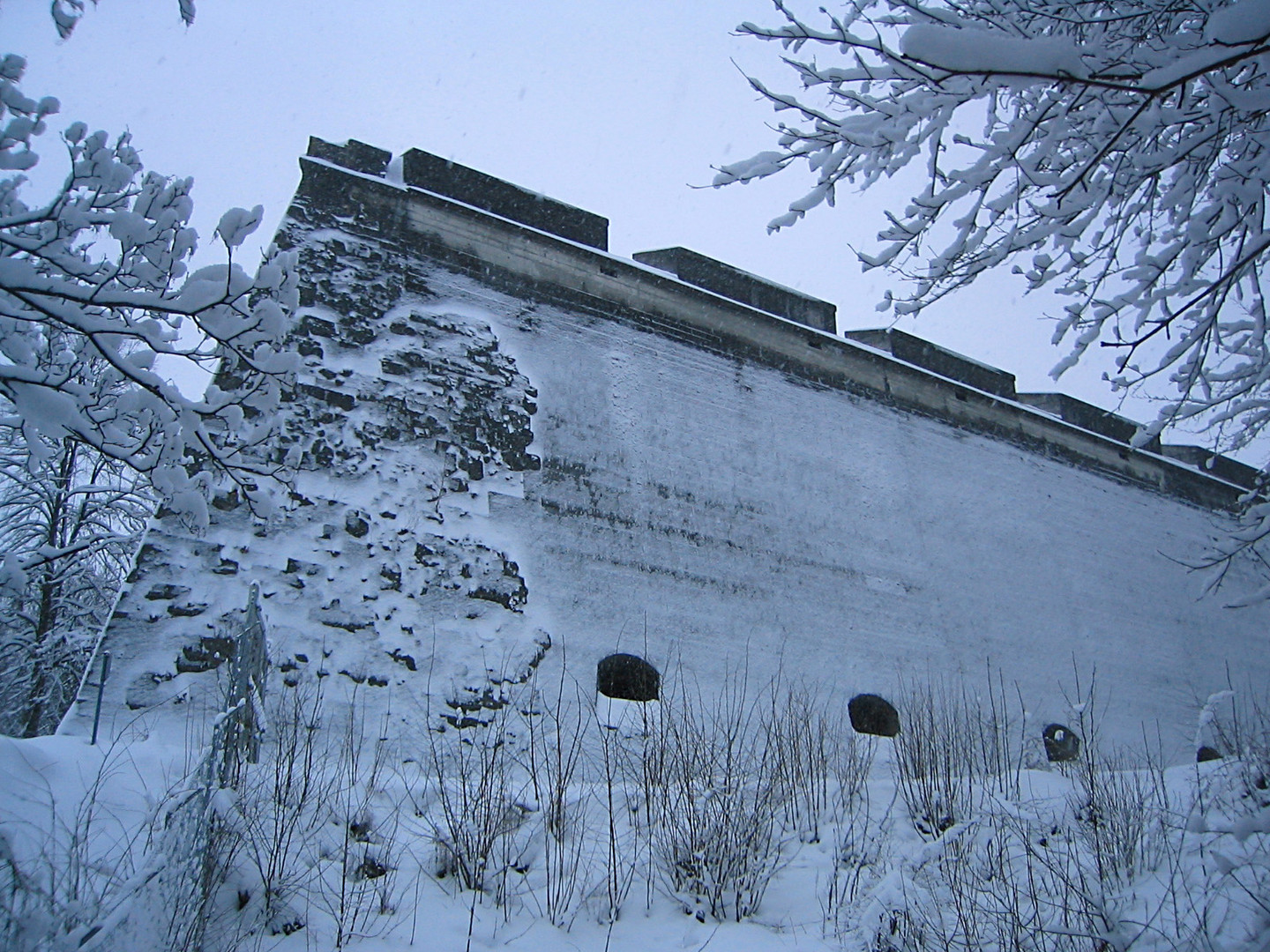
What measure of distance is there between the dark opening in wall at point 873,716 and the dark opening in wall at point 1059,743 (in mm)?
2393

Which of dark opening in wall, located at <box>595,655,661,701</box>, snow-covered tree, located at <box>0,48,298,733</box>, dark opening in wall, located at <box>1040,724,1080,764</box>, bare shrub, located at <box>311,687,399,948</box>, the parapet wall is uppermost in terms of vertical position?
the parapet wall

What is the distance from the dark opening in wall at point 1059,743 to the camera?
9.69 meters

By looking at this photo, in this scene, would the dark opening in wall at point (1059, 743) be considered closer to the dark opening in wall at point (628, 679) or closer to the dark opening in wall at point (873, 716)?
the dark opening in wall at point (873, 716)

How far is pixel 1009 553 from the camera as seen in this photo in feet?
35.3

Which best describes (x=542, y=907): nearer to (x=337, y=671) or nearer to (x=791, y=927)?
(x=791, y=927)

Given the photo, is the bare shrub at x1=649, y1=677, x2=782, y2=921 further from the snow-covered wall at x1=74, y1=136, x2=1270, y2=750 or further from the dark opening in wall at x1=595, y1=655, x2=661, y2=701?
the dark opening in wall at x1=595, y1=655, x2=661, y2=701

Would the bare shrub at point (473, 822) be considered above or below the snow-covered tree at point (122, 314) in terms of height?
below

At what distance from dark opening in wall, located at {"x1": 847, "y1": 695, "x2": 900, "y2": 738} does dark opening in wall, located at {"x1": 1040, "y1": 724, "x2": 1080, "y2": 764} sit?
7.85 feet

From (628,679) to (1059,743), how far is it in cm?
606

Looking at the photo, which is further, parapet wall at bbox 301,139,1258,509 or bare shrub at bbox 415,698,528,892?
parapet wall at bbox 301,139,1258,509

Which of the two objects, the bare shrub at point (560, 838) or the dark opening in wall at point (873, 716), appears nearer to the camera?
the bare shrub at point (560, 838)

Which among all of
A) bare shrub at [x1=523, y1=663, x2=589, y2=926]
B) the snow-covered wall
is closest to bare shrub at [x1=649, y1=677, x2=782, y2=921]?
bare shrub at [x1=523, y1=663, x2=589, y2=926]

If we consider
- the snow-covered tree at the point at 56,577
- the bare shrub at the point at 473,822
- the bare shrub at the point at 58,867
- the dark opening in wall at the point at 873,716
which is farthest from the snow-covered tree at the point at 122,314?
the snow-covered tree at the point at 56,577

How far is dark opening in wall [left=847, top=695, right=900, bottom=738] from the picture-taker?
8.29 m
